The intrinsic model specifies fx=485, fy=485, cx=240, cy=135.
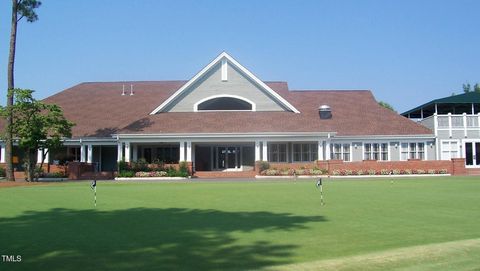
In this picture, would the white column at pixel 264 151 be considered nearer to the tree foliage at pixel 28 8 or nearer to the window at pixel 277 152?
the window at pixel 277 152

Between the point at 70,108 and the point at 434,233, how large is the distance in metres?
36.3

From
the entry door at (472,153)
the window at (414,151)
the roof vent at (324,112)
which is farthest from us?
the roof vent at (324,112)

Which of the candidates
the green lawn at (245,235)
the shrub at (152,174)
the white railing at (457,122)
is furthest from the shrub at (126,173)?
the white railing at (457,122)

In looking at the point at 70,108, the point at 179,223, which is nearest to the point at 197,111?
the point at 70,108

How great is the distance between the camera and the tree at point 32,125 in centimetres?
2931

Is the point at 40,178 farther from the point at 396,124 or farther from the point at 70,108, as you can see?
the point at 396,124

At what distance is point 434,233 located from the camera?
9.23 m

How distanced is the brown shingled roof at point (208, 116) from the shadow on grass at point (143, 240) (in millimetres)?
21176

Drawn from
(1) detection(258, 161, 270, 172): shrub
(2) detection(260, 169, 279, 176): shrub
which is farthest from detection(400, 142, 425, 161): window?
(1) detection(258, 161, 270, 172): shrub

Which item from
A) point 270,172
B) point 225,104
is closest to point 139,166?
point 270,172

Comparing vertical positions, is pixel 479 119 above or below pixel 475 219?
above

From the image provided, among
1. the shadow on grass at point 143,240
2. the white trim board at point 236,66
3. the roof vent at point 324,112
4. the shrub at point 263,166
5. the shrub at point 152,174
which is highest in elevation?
the white trim board at point 236,66

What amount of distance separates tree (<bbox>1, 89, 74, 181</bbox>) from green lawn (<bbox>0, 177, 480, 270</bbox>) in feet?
50.1

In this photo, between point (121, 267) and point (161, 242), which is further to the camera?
point (161, 242)
